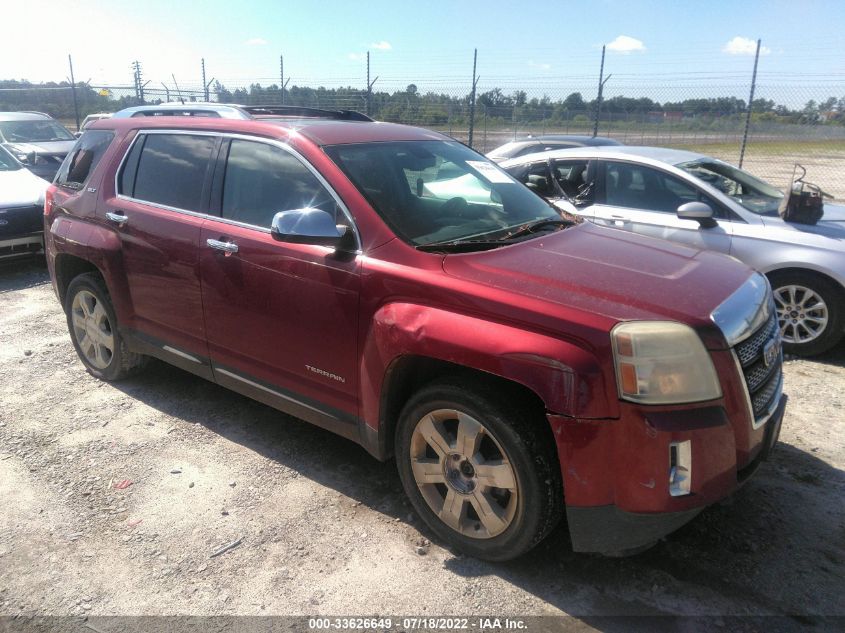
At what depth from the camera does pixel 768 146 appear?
57.6ft

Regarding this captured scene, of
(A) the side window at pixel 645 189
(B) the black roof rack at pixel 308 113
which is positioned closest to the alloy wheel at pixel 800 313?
(A) the side window at pixel 645 189

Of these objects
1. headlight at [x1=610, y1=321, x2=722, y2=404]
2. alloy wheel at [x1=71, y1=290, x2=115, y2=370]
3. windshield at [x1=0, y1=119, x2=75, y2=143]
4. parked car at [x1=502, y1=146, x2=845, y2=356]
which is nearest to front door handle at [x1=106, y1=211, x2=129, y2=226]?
alloy wheel at [x1=71, y1=290, x2=115, y2=370]

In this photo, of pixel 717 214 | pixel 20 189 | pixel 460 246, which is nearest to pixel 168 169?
pixel 460 246

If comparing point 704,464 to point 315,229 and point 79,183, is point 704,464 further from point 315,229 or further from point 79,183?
point 79,183

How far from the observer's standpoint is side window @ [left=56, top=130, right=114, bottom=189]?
4.54 metres

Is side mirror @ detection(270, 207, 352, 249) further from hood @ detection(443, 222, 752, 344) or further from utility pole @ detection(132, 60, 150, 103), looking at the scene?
utility pole @ detection(132, 60, 150, 103)

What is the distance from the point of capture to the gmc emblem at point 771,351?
2744 millimetres

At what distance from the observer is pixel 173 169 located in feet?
13.1

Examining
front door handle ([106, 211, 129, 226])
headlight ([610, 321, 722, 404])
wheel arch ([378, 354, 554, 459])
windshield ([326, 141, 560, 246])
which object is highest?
windshield ([326, 141, 560, 246])

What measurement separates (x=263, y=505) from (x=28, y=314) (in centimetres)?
445

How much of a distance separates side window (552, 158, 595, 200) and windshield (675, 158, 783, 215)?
838 millimetres

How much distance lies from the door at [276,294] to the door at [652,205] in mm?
3380

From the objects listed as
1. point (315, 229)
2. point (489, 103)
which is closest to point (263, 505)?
point (315, 229)

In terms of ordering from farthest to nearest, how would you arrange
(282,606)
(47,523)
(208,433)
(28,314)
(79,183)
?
1. (28,314)
2. (79,183)
3. (208,433)
4. (47,523)
5. (282,606)
